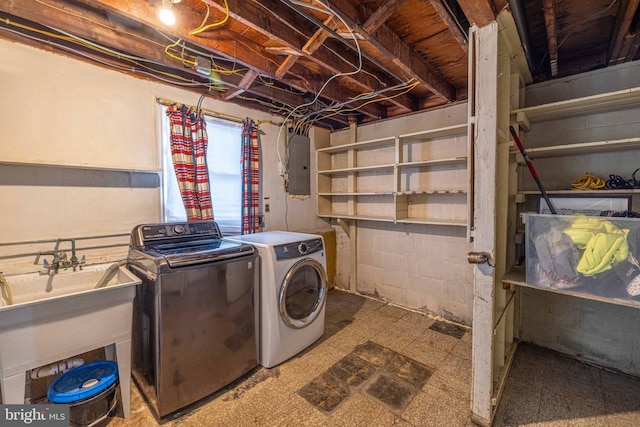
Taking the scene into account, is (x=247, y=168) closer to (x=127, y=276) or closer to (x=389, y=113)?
(x=127, y=276)

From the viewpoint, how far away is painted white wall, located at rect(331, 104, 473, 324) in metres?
2.76

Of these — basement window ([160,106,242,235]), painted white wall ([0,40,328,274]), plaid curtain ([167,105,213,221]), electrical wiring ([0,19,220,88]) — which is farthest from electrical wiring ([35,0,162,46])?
basement window ([160,106,242,235])

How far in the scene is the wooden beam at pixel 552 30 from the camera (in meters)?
1.46

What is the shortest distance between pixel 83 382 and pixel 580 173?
142 inches

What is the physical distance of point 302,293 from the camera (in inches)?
89.4

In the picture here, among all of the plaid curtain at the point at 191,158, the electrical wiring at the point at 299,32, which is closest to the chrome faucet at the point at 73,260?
the plaid curtain at the point at 191,158

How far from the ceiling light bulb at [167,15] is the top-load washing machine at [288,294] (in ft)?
4.76

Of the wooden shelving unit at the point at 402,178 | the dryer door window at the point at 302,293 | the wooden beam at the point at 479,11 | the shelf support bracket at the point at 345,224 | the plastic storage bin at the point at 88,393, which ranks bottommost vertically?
the plastic storage bin at the point at 88,393

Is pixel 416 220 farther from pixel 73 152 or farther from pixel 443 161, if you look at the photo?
pixel 73 152

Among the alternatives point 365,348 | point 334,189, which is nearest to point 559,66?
point 334,189

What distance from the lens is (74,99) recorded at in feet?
6.14

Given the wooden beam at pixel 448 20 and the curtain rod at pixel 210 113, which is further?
the curtain rod at pixel 210 113

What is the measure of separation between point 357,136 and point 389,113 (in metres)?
0.49

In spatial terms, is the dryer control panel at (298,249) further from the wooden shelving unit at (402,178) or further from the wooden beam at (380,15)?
the wooden beam at (380,15)
